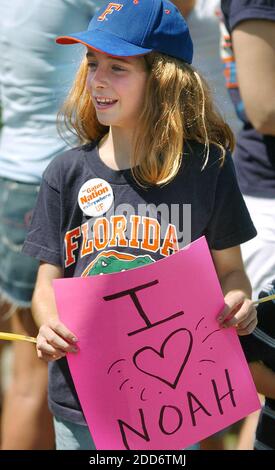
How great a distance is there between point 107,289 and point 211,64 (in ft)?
5.07

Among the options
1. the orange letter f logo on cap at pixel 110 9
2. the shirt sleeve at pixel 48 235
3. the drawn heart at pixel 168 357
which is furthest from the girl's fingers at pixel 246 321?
the orange letter f logo on cap at pixel 110 9

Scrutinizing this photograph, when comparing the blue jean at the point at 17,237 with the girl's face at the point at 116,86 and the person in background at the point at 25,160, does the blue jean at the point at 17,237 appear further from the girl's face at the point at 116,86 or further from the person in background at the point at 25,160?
the girl's face at the point at 116,86

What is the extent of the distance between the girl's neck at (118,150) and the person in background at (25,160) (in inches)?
29.9

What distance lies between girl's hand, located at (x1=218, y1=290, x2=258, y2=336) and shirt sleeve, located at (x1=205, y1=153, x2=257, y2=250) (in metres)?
0.16

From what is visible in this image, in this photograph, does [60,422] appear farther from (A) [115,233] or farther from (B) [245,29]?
(B) [245,29]

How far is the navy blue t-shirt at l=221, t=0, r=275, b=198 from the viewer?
9.98 ft

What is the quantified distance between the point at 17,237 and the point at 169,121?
3.54 ft

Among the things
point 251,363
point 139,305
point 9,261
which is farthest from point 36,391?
point 139,305

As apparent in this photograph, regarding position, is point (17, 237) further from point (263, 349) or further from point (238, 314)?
point (238, 314)

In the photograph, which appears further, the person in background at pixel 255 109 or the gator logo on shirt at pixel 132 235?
the person in background at pixel 255 109

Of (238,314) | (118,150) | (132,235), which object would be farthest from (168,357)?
(118,150)

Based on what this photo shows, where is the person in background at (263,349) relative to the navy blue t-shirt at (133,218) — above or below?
below

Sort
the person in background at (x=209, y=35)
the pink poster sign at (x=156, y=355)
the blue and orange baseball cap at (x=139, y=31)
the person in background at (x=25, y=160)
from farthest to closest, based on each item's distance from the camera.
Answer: the person in background at (x=209, y=35), the person in background at (x=25, y=160), the blue and orange baseball cap at (x=139, y=31), the pink poster sign at (x=156, y=355)

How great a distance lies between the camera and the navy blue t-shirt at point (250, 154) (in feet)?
9.98
